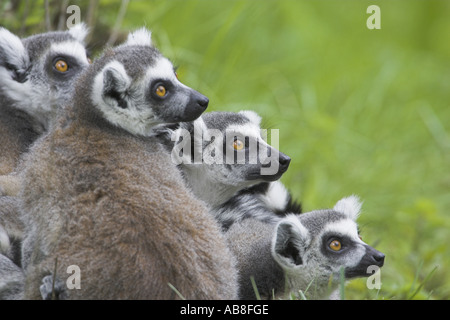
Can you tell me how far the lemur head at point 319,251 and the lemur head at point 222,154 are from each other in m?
0.40

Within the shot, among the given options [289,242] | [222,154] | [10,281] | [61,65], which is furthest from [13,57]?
[289,242]

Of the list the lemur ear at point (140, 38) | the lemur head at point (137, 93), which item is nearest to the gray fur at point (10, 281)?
the lemur head at point (137, 93)

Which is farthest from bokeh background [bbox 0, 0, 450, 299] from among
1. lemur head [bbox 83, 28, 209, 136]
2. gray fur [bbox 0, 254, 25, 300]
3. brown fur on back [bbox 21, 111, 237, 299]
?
gray fur [bbox 0, 254, 25, 300]

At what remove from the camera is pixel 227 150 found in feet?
14.3

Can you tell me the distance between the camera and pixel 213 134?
4371mm

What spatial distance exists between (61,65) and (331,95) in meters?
5.53

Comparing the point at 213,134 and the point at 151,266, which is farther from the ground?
the point at 213,134

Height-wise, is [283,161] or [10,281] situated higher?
[283,161]

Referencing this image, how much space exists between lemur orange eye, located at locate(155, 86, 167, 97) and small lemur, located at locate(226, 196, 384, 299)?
41.5 inches

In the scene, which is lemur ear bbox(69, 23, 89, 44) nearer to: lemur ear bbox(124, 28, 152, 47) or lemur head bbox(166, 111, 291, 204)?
lemur ear bbox(124, 28, 152, 47)

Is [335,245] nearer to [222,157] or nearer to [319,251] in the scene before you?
[319,251]
